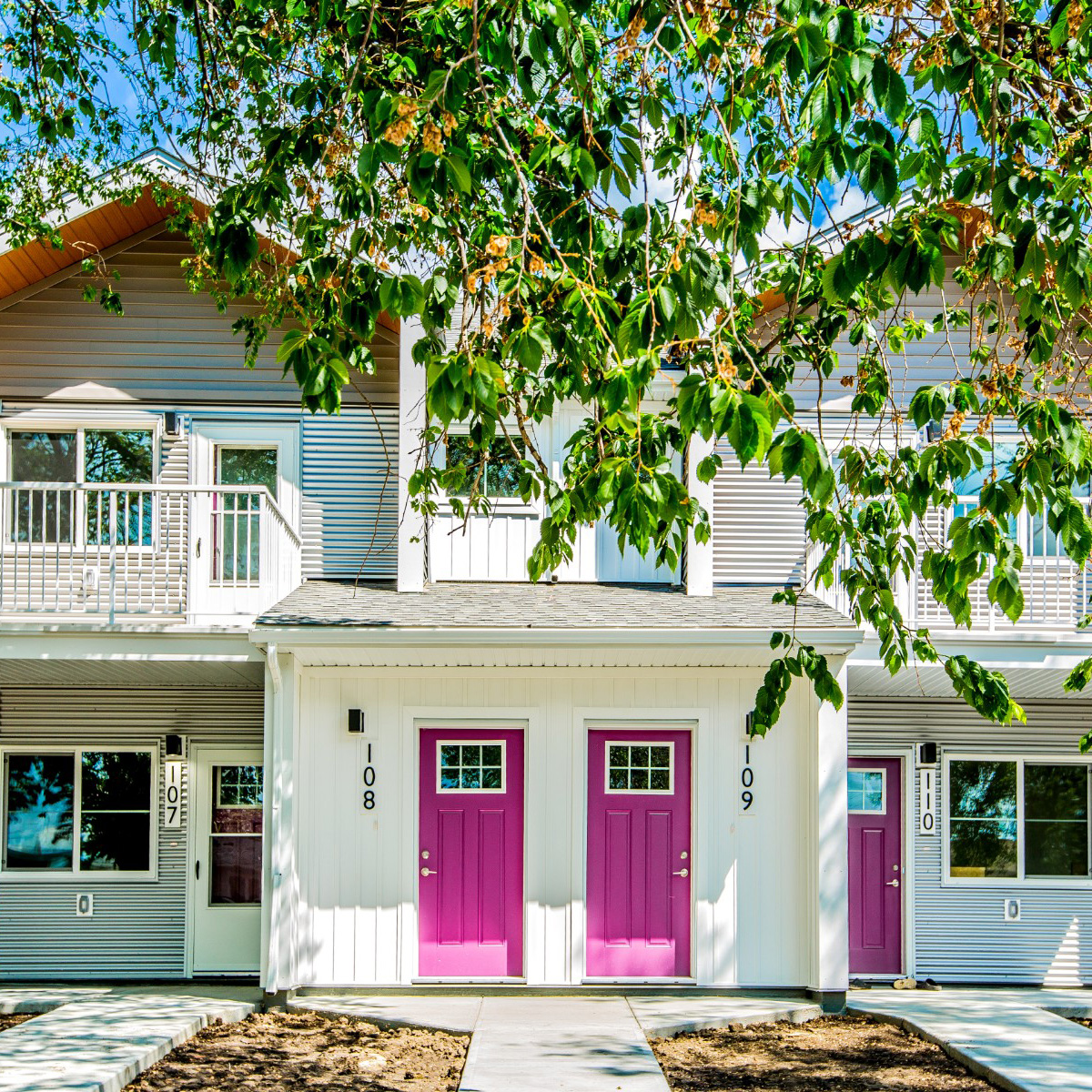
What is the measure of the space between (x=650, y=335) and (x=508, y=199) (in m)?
1.78

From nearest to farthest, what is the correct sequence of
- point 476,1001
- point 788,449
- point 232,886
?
point 788,449, point 476,1001, point 232,886

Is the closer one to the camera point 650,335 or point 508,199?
point 650,335

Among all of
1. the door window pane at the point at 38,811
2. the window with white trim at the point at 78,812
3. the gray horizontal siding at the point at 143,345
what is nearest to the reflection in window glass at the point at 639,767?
the gray horizontal siding at the point at 143,345

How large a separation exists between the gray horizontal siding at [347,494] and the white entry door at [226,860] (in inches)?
76.5

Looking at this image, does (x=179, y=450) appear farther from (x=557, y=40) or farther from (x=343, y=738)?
(x=557, y=40)

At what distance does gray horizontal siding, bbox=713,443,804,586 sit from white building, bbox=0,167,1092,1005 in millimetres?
30

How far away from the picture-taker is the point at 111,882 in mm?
11422

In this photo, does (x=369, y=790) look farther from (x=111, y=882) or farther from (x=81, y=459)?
(x=81, y=459)

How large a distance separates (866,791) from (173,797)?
6.41 m

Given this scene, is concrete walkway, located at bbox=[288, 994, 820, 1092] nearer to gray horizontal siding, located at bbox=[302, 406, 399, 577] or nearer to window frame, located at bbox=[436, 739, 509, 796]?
window frame, located at bbox=[436, 739, 509, 796]

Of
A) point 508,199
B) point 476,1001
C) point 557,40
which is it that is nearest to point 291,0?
point 508,199

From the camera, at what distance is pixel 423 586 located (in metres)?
10.8

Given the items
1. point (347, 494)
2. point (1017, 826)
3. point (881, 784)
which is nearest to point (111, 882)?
point (347, 494)

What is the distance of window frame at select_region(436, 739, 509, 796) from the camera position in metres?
10.2
